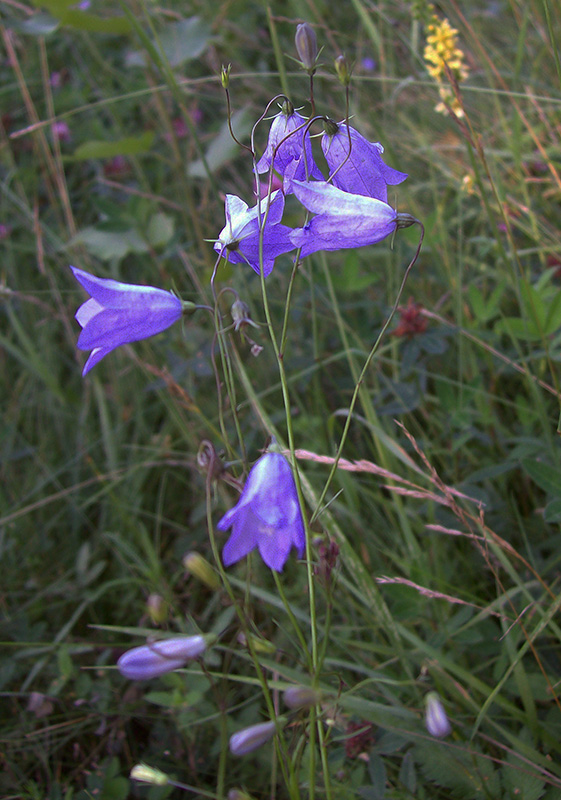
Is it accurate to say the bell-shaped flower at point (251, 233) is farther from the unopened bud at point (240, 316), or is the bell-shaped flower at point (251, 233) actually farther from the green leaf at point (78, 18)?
the green leaf at point (78, 18)

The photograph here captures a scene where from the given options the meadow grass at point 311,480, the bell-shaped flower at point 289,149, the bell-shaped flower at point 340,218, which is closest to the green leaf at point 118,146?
the meadow grass at point 311,480

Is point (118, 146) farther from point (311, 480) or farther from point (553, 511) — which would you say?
point (553, 511)

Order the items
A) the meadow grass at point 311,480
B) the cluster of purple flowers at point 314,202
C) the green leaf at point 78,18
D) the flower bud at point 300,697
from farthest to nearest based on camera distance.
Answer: the green leaf at point 78,18 < the meadow grass at point 311,480 < the cluster of purple flowers at point 314,202 < the flower bud at point 300,697

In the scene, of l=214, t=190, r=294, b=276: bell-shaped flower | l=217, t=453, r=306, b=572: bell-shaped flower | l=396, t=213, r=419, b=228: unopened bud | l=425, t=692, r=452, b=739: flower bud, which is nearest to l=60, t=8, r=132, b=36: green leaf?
l=214, t=190, r=294, b=276: bell-shaped flower

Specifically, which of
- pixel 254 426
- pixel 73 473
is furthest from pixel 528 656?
pixel 73 473

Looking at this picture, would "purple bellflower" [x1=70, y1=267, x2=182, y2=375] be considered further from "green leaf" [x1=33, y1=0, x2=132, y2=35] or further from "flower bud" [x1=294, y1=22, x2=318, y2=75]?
"green leaf" [x1=33, y1=0, x2=132, y2=35]

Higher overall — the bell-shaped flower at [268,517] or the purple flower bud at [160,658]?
the bell-shaped flower at [268,517]
